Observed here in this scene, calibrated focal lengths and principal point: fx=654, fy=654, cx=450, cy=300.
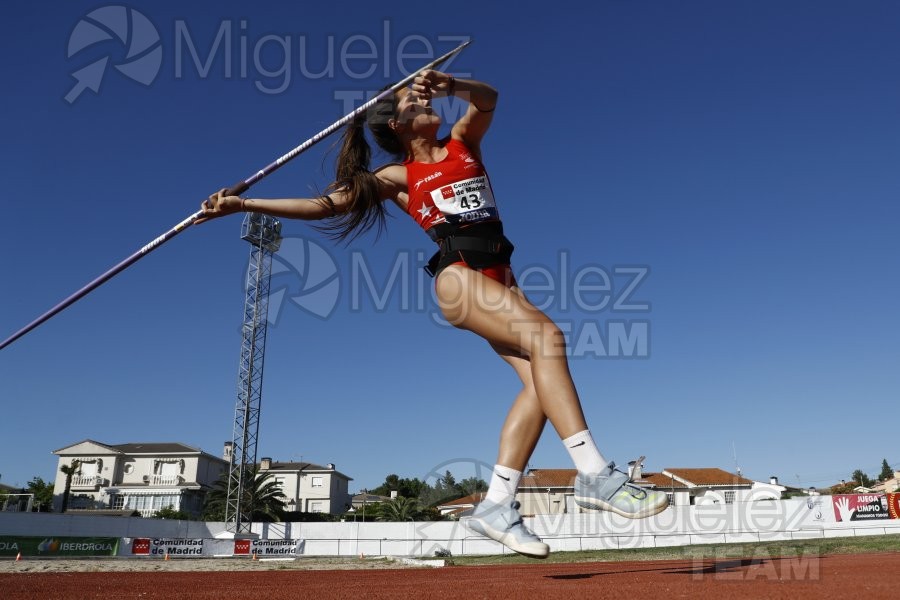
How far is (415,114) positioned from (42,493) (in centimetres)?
8061

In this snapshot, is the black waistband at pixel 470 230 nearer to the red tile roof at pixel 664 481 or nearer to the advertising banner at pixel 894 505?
the advertising banner at pixel 894 505

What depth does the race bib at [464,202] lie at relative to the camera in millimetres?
3363

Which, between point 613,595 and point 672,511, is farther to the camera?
point 672,511

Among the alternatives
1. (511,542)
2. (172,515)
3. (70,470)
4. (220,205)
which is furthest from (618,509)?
(70,470)

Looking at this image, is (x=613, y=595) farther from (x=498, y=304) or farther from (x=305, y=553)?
(x=305, y=553)

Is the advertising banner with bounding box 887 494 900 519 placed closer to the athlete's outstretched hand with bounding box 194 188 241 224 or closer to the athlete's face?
the athlete's face

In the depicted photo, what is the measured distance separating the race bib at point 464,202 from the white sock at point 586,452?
1190 mm

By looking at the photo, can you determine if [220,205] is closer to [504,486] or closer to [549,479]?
[504,486]

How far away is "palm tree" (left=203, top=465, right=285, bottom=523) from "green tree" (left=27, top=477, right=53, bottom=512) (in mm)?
22423

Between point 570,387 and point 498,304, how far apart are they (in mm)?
514

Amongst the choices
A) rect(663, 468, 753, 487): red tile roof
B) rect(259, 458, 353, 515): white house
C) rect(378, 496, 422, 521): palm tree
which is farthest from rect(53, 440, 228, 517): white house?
rect(663, 468, 753, 487): red tile roof

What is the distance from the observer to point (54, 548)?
29.0 meters

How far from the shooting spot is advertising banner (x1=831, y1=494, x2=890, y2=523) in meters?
34.0

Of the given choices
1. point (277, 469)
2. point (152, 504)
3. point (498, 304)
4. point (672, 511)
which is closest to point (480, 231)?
point (498, 304)
